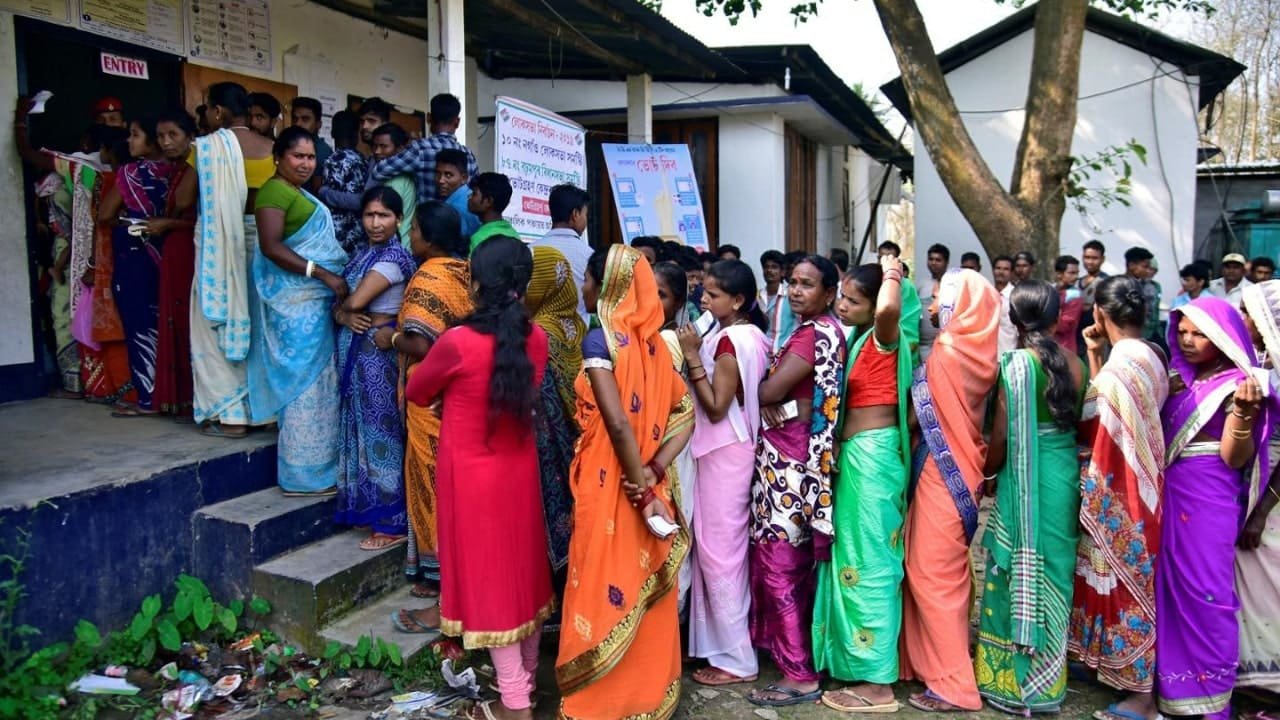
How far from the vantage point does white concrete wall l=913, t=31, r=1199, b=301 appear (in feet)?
35.6

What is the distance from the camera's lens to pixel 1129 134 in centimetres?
1103

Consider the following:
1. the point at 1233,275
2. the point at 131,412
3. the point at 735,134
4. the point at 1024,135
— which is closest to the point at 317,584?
the point at 131,412

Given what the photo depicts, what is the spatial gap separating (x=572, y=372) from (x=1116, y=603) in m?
2.46

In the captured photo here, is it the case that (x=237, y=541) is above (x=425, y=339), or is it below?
below

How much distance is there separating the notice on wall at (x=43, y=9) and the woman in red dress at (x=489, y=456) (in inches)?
146

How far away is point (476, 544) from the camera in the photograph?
2979 mm

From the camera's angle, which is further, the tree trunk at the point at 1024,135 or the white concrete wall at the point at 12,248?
the tree trunk at the point at 1024,135

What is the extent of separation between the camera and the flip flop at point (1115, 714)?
11.0 ft

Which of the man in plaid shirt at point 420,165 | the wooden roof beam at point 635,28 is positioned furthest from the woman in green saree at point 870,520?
the wooden roof beam at point 635,28

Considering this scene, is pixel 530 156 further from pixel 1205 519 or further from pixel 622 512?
pixel 1205 519

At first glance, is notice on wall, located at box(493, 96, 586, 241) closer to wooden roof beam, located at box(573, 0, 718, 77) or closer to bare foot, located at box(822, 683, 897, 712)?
wooden roof beam, located at box(573, 0, 718, 77)

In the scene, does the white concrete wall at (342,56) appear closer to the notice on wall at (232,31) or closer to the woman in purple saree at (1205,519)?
the notice on wall at (232,31)

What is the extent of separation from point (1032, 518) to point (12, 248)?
5.49m

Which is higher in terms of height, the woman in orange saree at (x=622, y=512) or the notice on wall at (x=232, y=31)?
the notice on wall at (x=232, y=31)
